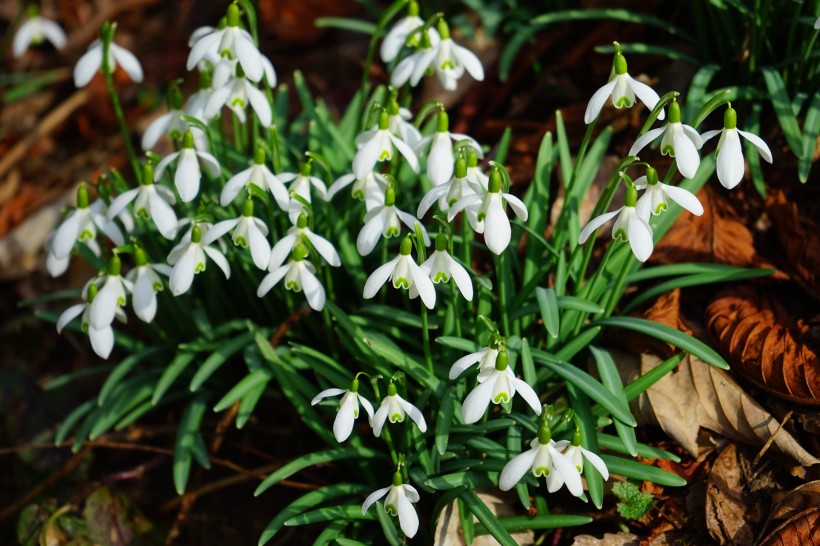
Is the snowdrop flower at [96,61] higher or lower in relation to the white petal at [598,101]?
higher

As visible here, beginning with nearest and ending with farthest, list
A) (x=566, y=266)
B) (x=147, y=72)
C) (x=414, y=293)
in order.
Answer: (x=414, y=293), (x=566, y=266), (x=147, y=72)

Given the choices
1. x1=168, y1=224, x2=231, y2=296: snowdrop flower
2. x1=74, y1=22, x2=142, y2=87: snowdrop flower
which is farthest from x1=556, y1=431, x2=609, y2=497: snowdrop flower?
x1=74, y1=22, x2=142, y2=87: snowdrop flower

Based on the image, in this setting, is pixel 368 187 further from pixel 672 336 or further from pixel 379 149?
pixel 672 336

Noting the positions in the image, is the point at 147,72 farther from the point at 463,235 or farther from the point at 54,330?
the point at 463,235

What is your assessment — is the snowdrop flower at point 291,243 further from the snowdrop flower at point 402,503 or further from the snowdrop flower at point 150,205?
the snowdrop flower at point 402,503

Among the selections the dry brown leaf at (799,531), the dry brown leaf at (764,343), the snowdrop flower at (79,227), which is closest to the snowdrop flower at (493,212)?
the dry brown leaf at (764,343)

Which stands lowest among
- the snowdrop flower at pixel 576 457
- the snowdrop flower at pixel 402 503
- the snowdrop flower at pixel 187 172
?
the snowdrop flower at pixel 402 503

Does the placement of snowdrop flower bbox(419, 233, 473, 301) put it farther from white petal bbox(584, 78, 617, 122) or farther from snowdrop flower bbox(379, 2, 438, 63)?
snowdrop flower bbox(379, 2, 438, 63)

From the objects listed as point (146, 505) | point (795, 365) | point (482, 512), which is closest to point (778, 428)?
point (795, 365)
